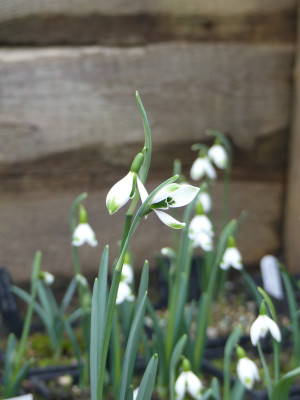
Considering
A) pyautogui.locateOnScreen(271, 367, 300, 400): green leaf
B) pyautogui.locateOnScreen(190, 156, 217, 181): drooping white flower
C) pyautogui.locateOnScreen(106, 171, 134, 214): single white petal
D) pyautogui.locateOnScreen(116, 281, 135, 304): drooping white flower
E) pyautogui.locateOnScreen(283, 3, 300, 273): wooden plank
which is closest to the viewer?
pyautogui.locateOnScreen(106, 171, 134, 214): single white petal

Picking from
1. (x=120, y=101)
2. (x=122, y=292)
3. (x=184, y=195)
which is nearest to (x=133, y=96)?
(x=120, y=101)

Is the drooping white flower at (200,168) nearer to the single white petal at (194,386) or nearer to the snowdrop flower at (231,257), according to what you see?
the snowdrop flower at (231,257)

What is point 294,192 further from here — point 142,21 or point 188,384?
point 188,384

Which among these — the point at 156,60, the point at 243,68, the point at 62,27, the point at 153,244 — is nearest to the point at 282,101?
the point at 243,68

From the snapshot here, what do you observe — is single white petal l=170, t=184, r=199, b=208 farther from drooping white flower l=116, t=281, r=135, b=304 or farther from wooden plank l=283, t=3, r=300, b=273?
wooden plank l=283, t=3, r=300, b=273

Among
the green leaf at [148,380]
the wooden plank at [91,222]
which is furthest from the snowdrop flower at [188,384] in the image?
the wooden plank at [91,222]

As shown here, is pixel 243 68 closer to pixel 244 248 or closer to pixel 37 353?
pixel 244 248

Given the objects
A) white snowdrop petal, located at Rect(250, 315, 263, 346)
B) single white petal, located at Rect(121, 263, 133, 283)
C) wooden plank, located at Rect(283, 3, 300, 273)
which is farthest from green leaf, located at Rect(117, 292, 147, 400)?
wooden plank, located at Rect(283, 3, 300, 273)
